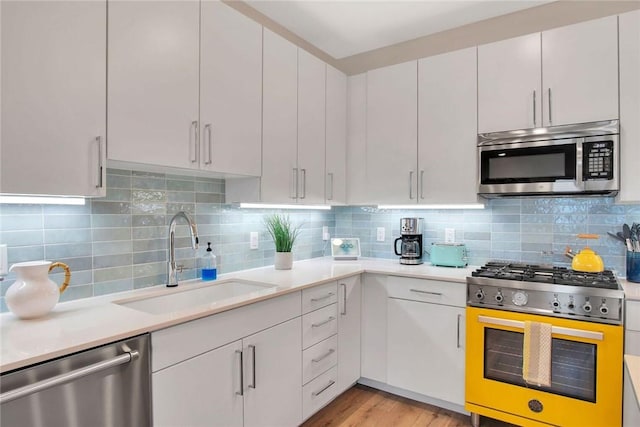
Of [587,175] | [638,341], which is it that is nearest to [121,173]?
[587,175]

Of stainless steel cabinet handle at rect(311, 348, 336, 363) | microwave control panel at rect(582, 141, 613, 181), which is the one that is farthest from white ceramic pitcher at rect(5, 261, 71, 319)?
microwave control panel at rect(582, 141, 613, 181)

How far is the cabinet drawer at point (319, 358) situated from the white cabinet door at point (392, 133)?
1.13m

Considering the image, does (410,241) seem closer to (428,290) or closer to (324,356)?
(428,290)

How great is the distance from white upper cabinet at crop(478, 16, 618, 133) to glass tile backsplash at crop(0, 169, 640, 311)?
1.95 feet

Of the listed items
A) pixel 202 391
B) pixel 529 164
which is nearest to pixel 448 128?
→ pixel 529 164

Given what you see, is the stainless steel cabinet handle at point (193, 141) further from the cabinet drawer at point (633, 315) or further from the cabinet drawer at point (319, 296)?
the cabinet drawer at point (633, 315)

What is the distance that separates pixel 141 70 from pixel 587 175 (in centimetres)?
238

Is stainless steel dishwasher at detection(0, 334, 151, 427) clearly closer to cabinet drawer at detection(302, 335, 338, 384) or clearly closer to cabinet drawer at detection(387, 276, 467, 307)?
cabinet drawer at detection(302, 335, 338, 384)

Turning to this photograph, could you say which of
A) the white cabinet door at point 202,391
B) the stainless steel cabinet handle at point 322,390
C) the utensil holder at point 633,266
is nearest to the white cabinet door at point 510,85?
the utensil holder at point 633,266

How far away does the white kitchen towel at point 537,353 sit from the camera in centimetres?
202

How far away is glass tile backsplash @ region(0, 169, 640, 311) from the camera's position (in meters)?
1.67

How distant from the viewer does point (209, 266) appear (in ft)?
7.33

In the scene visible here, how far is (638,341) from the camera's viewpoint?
1.87 metres

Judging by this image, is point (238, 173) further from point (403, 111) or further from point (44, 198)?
point (403, 111)
